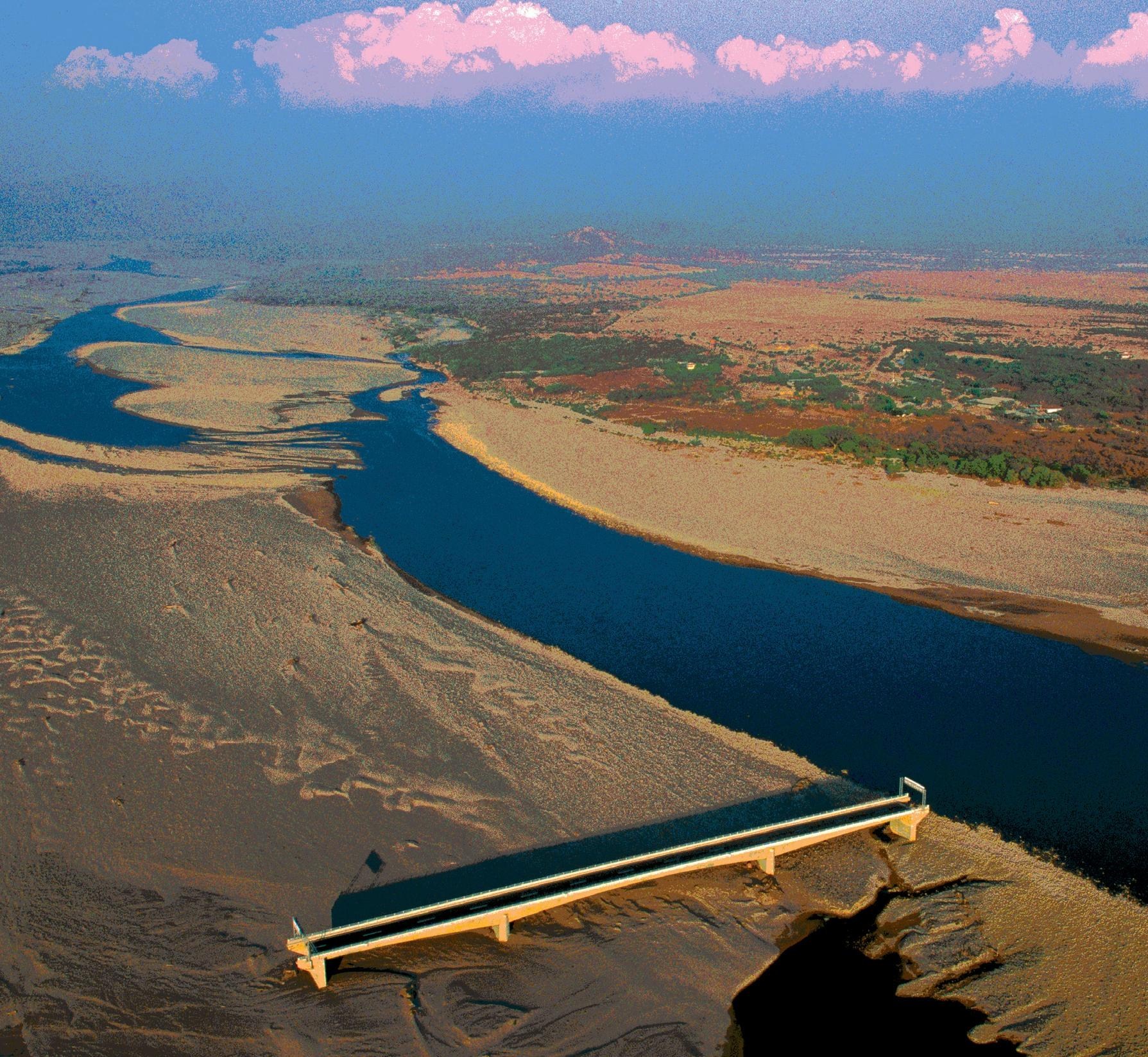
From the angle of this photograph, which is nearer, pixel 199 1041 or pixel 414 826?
pixel 199 1041

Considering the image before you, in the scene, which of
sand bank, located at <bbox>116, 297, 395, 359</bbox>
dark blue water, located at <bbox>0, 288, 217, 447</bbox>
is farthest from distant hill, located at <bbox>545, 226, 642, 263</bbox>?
dark blue water, located at <bbox>0, 288, 217, 447</bbox>

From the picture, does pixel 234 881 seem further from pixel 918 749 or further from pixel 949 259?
pixel 949 259

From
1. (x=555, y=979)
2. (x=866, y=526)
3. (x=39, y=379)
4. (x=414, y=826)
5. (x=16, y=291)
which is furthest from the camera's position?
(x=16, y=291)

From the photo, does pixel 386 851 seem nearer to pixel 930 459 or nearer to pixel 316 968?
pixel 316 968

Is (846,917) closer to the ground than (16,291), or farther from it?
closer to the ground

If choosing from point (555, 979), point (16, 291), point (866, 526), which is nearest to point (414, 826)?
point (555, 979)

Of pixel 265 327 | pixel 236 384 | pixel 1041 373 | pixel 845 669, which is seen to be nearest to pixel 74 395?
pixel 236 384
